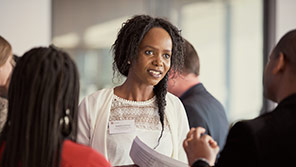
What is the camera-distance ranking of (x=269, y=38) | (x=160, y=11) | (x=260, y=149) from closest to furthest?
1. (x=260, y=149)
2. (x=160, y=11)
3. (x=269, y=38)

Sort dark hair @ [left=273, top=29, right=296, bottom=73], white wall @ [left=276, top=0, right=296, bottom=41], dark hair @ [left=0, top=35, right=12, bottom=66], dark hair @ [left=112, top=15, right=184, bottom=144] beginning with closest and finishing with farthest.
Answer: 1. dark hair @ [left=273, top=29, right=296, bottom=73]
2. dark hair @ [left=112, top=15, right=184, bottom=144]
3. dark hair @ [left=0, top=35, right=12, bottom=66]
4. white wall @ [left=276, top=0, right=296, bottom=41]

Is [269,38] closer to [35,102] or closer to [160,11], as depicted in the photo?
[160,11]

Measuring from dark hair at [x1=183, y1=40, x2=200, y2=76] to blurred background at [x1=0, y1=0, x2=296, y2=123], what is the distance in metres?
2.44

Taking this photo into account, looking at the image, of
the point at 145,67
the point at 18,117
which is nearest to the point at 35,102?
the point at 18,117

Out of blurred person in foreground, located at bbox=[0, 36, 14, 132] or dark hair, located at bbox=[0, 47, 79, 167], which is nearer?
dark hair, located at bbox=[0, 47, 79, 167]

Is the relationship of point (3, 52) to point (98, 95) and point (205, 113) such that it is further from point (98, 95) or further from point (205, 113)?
point (205, 113)

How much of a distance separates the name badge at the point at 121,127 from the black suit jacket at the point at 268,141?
0.89m

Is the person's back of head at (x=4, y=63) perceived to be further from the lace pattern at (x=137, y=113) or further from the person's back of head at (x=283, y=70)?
the person's back of head at (x=283, y=70)

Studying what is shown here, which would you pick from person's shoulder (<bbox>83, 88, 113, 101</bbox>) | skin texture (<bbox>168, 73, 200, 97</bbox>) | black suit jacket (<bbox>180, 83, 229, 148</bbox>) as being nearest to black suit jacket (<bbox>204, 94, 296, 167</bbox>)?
person's shoulder (<bbox>83, 88, 113, 101</bbox>)

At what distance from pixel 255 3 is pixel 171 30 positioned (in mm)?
4141

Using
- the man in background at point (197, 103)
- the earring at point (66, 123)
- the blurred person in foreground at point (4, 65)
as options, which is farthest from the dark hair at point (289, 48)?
the blurred person in foreground at point (4, 65)

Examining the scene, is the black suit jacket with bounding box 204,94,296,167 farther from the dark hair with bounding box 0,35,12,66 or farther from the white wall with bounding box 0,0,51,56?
the white wall with bounding box 0,0,51,56

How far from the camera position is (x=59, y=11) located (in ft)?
17.4

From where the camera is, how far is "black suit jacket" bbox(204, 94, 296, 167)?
129 centimetres
